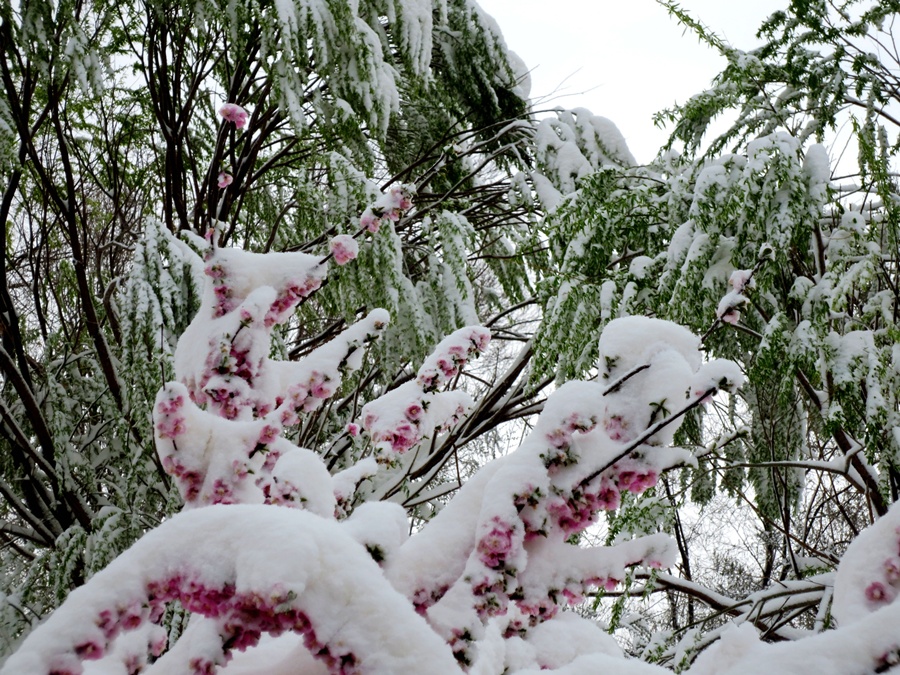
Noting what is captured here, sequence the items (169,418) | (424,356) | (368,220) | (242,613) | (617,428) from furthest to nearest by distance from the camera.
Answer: (424,356), (368,220), (169,418), (617,428), (242,613)

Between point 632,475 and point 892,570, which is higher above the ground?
point 632,475

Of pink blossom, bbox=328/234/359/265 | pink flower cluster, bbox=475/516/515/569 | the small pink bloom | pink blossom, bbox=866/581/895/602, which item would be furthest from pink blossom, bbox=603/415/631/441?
pink blossom, bbox=328/234/359/265

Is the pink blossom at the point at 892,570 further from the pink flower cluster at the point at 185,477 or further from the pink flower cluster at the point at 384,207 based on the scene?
the pink flower cluster at the point at 384,207

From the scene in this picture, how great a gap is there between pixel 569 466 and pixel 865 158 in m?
1.70

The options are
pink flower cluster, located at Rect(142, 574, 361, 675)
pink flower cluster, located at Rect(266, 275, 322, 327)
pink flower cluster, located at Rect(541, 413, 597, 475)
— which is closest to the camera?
pink flower cluster, located at Rect(142, 574, 361, 675)

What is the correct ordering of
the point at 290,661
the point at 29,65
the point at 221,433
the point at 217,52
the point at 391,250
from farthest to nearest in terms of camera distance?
the point at 217,52 < the point at 29,65 < the point at 391,250 < the point at 221,433 < the point at 290,661

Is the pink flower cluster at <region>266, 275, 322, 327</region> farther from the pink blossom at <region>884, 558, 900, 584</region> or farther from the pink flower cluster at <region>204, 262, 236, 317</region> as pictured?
the pink blossom at <region>884, 558, 900, 584</region>

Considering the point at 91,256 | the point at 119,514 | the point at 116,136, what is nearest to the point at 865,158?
the point at 119,514

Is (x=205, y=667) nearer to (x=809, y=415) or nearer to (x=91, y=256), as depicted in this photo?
(x=809, y=415)

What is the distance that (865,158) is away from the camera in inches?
80.5

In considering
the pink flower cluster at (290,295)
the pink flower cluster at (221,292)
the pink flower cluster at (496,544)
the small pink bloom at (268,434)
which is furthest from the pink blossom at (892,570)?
the pink flower cluster at (221,292)

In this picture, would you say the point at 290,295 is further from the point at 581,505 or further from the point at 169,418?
the point at 581,505

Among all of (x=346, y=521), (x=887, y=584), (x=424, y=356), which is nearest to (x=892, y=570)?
(x=887, y=584)

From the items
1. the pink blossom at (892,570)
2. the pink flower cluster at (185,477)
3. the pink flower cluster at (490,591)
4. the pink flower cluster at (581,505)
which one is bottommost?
the pink blossom at (892,570)
